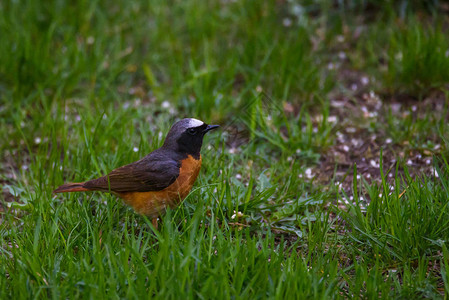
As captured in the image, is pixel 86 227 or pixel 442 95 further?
pixel 442 95

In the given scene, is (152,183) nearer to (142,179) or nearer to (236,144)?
(142,179)

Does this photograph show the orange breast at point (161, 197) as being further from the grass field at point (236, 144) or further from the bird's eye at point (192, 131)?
the bird's eye at point (192, 131)

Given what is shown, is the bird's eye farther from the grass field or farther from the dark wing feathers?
the grass field

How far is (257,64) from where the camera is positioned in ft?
21.6

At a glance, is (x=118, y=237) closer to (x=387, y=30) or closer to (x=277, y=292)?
(x=277, y=292)

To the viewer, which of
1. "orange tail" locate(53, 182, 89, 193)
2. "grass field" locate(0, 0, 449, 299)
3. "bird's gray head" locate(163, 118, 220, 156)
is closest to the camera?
"grass field" locate(0, 0, 449, 299)

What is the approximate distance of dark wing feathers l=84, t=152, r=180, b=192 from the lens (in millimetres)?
4211

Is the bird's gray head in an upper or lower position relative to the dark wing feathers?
upper

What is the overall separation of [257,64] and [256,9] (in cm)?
103

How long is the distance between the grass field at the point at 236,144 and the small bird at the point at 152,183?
0.15 m

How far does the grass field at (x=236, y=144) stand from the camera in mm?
3482

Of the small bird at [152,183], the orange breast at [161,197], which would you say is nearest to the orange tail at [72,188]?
the small bird at [152,183]

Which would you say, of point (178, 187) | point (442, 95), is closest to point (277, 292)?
point (178, 187)

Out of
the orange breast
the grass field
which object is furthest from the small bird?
the grass field
